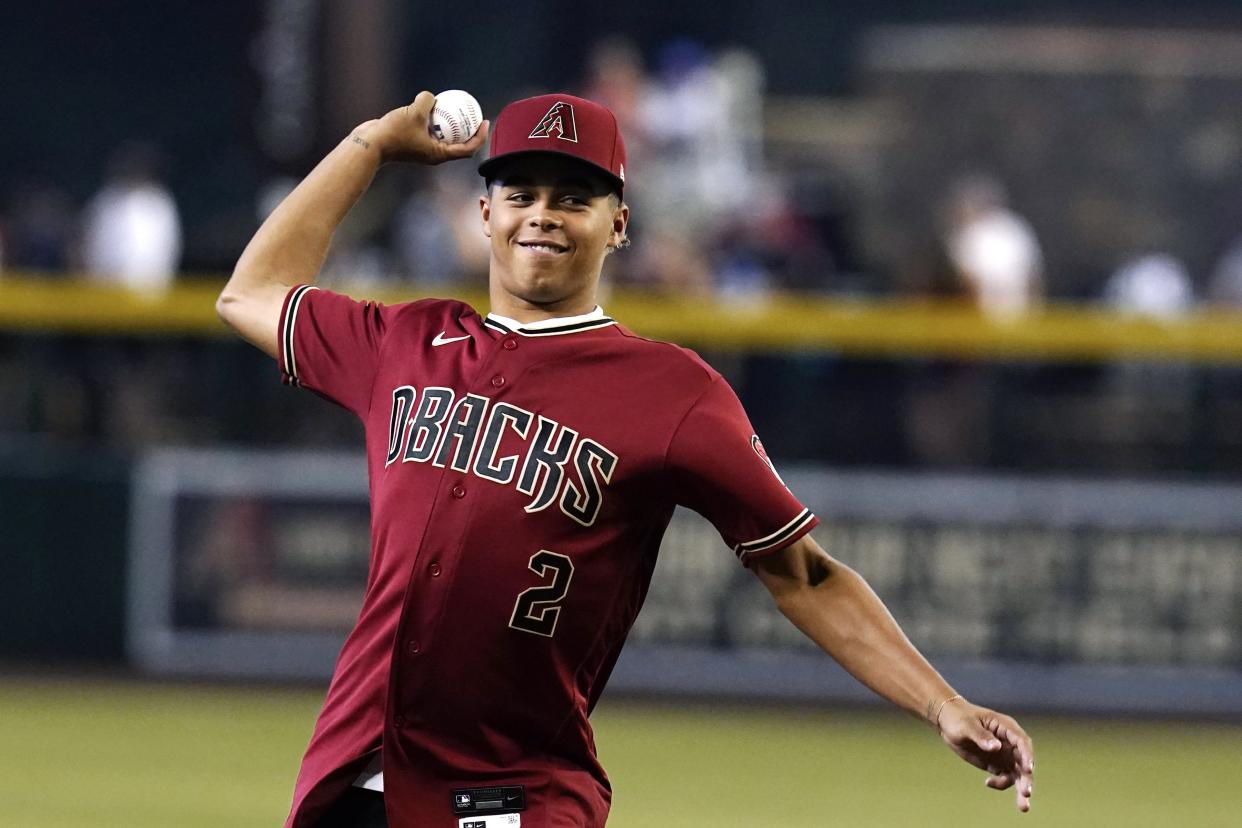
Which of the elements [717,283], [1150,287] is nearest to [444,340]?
[717,283]

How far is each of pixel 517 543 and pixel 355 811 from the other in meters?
0.50

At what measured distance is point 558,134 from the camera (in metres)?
3.54

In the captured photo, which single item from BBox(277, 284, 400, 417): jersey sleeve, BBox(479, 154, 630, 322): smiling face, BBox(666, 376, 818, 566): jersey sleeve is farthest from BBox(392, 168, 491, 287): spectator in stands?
BBox(666, 376, 818, 566): jersey sleeve

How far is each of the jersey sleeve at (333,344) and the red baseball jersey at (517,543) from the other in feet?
0.43

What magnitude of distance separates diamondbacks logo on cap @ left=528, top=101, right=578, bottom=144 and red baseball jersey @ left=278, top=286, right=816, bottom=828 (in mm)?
329

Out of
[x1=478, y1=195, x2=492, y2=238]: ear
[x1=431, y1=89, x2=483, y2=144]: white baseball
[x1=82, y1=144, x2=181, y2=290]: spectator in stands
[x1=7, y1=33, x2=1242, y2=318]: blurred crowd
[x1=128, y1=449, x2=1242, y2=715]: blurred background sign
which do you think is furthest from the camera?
[x1=82, y1=144, x2=181, y2=290]: spectator in stands

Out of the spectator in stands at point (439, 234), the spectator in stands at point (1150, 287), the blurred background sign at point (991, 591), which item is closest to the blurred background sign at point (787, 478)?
the blurred background sign at point (991, 591)

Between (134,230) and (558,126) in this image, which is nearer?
(558,126)

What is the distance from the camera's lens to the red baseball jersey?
3.49m

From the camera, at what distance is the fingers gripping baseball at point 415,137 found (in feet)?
12.8

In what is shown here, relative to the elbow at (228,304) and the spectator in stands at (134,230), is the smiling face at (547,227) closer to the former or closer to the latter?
the elbow at (228,304)

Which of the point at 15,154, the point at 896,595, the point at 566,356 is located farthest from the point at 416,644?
the point at 15,154

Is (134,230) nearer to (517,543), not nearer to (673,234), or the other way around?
(673,234)

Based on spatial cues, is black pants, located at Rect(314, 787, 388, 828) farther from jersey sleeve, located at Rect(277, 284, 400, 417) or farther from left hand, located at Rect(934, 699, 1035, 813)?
left hand, located at Rect(934, 699, 1035, 813)
